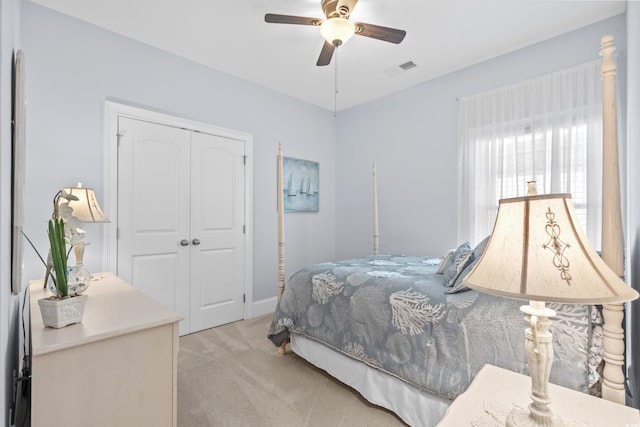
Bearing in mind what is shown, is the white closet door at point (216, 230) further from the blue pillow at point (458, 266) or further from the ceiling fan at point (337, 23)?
the blue pillow at point (458, 266)

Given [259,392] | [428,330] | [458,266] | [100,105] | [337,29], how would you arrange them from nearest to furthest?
[428,330], [458,266], [337,29], [259,392], [100,105]

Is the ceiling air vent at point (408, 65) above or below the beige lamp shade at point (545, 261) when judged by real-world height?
above

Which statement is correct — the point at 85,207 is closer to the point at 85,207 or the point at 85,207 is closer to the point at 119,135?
the point at 85,207

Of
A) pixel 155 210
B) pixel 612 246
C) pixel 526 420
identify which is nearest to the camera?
pixel 526 420

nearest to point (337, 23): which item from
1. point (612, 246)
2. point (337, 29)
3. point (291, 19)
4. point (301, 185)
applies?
point (337, 29)

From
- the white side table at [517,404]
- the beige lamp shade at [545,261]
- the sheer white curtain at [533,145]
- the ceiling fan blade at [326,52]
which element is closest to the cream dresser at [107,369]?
the white side table at [517,404]

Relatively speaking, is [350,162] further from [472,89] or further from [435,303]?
[435,303]

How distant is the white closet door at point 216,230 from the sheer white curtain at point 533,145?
2.47m

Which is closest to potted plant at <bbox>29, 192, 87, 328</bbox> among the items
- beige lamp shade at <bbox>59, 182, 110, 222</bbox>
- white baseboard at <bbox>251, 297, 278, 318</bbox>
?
beige lamp shade at <bbox>59, 182, 110, 222</bbox>

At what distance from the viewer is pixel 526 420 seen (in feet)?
2.66

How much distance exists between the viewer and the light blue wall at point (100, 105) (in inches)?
91.8

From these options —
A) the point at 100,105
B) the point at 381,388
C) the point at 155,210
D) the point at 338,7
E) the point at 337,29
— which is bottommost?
the point at 381,388

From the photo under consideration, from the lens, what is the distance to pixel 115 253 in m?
2.68

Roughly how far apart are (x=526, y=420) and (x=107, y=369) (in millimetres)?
1385
